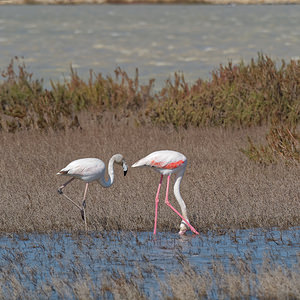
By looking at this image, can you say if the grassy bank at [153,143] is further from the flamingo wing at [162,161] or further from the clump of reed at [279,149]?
the flamingo wing at [162,161]

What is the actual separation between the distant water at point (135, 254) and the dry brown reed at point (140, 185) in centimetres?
40

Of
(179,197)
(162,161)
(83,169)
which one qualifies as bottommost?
(179,197)

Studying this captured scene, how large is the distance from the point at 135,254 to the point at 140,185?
11.3ft

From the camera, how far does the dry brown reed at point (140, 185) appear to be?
9852mm

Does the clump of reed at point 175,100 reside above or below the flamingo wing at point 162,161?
below

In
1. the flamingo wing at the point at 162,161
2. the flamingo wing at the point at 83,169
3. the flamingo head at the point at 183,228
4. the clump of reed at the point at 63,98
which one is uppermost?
the flamingo wing at the point at 162,161

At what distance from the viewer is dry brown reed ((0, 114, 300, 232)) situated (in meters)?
9.85

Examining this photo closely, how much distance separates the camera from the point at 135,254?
8.44 metres

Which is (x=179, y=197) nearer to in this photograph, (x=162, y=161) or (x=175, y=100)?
(x=162, y=161)

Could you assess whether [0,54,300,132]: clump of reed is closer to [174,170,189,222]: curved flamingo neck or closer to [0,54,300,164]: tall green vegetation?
[0,54,300,164]: tall green vegetation

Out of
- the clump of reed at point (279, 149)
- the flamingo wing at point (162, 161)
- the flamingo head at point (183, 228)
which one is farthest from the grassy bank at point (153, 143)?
the flamingo wing at point (162, 161)

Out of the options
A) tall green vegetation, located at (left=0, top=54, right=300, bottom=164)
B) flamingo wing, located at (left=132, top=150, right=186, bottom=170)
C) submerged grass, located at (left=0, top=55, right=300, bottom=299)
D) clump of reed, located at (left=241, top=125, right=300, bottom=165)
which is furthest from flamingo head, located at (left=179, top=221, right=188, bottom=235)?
tall green vegetation, located at (left=0, top=54, right=300, bottom=164)

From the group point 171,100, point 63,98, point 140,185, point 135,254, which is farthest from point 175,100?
point 135,254

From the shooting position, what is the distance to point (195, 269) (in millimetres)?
7797
